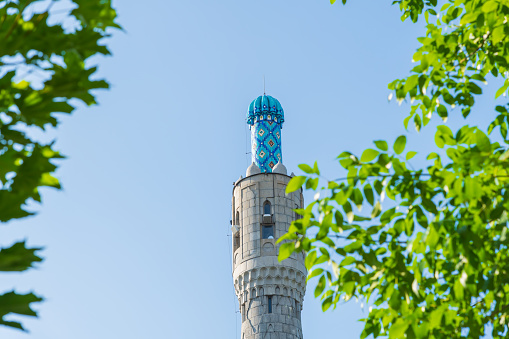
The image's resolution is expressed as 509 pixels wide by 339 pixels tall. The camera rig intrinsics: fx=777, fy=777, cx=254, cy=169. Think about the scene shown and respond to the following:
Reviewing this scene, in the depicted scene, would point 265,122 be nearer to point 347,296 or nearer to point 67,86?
point 347,296

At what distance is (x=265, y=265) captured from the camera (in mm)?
36750

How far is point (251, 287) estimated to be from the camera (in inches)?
1455

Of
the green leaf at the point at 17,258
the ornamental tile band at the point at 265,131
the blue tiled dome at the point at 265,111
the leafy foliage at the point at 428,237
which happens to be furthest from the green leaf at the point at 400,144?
the blue tiled dome at the point at 265,111

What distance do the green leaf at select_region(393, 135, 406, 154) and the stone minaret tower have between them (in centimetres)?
3102

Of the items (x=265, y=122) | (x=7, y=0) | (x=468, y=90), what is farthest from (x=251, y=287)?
(x=7, y=0)

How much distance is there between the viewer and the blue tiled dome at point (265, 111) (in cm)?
4022

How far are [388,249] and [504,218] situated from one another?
3.40 ft

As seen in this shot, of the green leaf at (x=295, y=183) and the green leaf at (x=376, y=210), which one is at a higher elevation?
the green leaf at (x=295, y=183)

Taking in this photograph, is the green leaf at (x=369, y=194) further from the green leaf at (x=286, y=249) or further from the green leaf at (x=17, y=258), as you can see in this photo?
the green leaf at (x=17, y=258)

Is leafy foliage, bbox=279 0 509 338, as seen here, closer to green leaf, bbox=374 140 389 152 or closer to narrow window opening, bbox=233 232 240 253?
green leaf, bbox=374 140 389 152

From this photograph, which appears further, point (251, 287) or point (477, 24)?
point (251, 287)

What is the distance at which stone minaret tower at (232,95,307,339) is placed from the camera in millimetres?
36219

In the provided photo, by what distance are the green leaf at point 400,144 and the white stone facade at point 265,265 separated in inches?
1233

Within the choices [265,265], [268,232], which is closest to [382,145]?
[265,265]
